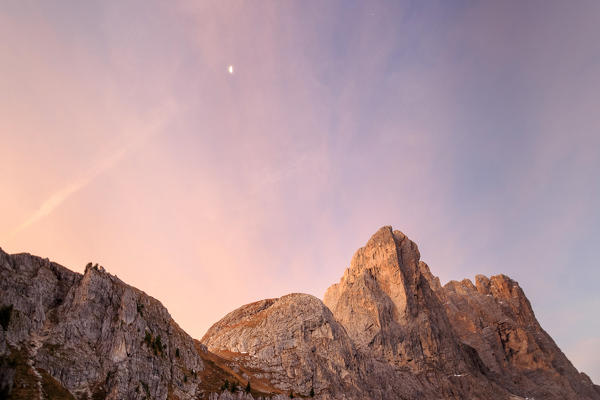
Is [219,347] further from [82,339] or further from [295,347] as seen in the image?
[82,339]

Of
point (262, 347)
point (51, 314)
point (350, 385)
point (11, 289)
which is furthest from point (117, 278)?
point (350, 385)

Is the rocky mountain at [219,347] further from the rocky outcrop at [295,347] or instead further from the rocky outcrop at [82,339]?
the rocky outcrop at [295,347]

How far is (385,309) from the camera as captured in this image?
618 ft

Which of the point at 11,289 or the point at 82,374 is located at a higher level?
the point at 11,289

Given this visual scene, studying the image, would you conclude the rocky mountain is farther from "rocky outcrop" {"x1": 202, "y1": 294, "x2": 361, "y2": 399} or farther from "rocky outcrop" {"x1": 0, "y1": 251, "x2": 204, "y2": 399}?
"rocky outcrop" {"x1": 202, "y1": 294, "x2": 361, "y2": 399}

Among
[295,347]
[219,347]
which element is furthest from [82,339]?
[219,347]

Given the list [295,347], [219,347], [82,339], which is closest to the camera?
[82,339]

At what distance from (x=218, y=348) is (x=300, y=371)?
37667 mm

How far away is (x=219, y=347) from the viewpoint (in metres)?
145

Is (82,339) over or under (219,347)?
under

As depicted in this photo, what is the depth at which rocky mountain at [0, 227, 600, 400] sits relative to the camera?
62.8 metres

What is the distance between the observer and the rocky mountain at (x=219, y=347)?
6281 centimetres

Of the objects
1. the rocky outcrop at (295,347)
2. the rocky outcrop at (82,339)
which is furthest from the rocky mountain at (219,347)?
the rocky outcrop at (295,347)

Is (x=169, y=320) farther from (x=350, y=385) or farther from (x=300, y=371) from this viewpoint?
(x=350, y=385)
